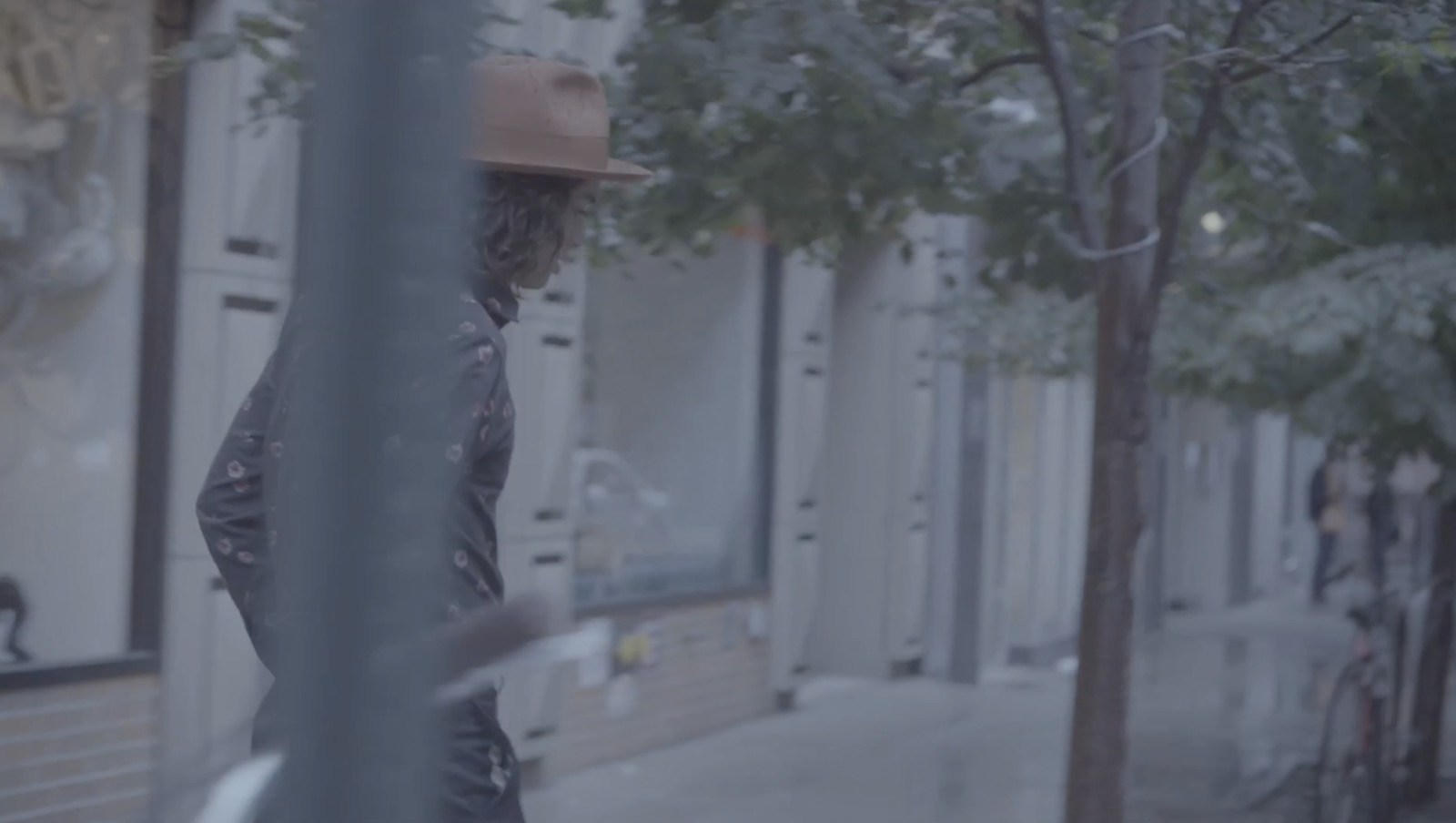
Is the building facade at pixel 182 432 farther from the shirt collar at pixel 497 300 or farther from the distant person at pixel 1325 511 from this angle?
the distant person at pixel 1325 511

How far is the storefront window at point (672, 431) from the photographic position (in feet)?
32.1

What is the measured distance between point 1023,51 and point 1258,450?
56.2 feet

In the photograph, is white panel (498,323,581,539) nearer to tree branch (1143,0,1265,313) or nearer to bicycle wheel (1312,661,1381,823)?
bicycle wheel (1312,661,1381,823)

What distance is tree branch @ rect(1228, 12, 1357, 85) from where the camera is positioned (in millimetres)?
5262

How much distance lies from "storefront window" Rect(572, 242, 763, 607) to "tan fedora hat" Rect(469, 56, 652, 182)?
6.45 m

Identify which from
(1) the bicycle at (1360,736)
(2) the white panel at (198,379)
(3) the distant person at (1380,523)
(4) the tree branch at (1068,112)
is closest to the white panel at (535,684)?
(2) the white panel at (198,379)

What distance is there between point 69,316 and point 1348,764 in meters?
5.23

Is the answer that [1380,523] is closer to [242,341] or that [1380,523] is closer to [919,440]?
[919,440]

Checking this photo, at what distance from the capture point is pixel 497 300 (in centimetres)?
296

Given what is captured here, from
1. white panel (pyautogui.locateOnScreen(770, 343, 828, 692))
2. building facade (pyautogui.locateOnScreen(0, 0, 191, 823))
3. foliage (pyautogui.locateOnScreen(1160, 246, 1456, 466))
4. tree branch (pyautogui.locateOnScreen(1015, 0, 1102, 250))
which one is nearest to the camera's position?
tree branch (pyautogui.locateOnScreen(1015, 0, 1102, 250))

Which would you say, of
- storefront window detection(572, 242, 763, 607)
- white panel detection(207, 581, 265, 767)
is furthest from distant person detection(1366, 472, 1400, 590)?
white panel detection(207, 581, 265, 767)

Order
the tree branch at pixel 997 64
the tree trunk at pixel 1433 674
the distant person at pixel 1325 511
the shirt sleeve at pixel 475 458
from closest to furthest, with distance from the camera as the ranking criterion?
1. the shirt sleeve at pixel 475 458
2. the tree branch at pixel 997 64
3. the tree trunk at pixel 1433 674
4. the distant person at pixel 1325 511

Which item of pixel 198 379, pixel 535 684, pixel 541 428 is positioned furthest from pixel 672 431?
pixel 198 379

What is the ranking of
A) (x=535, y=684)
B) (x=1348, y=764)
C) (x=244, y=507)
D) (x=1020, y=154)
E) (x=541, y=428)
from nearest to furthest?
1. (x=244, y=507)
2. (x=1020, y=154)
3. (x=1348, y=764)
4. (x=535, y=684)
5. (x=541, y=428)
